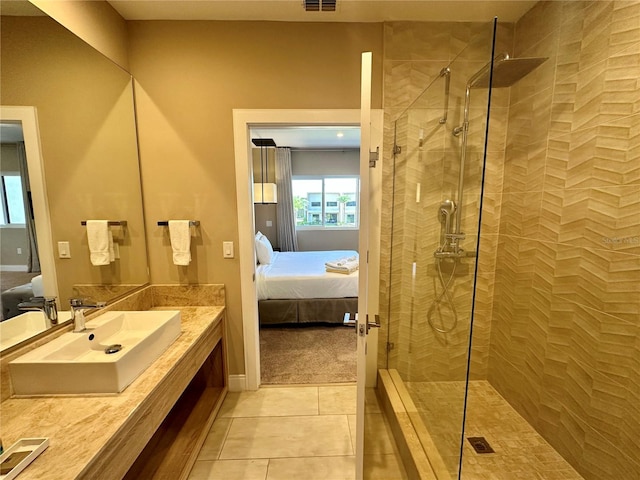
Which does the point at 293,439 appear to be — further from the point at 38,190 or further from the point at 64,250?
the point at 38,190

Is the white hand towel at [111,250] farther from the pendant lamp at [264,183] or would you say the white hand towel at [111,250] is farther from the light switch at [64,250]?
the pendant lamp at [264,183]

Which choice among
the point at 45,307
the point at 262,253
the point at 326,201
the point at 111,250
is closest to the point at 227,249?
the point at 111,250

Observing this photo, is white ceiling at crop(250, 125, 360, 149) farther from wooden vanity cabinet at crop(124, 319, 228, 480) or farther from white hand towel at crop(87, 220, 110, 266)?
wooden vanity cabinet at crop(124, 319, 228, 480)

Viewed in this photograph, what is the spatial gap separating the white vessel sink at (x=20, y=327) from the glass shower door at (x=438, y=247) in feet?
6.43

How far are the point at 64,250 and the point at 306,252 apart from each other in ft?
11.3

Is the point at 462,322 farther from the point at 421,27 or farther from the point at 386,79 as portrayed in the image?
the point at 421,27

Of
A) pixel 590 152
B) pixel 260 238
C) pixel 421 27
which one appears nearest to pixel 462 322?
pixel 590 152

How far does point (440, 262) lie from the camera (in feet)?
5.44

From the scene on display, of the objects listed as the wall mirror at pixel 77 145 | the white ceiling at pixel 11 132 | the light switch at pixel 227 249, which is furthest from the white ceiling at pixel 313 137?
the white ceiling at pixel 11 132

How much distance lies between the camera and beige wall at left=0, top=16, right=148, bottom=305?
4.02 ft

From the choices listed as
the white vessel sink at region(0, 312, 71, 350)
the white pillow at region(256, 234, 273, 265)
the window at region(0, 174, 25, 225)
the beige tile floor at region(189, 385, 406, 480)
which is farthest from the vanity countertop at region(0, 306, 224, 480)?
the white pillow at region(256, 234, 273, 265)

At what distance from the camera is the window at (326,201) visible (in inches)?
232

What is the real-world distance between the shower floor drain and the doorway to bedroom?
94 cm

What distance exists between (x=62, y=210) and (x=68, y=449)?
113cm
